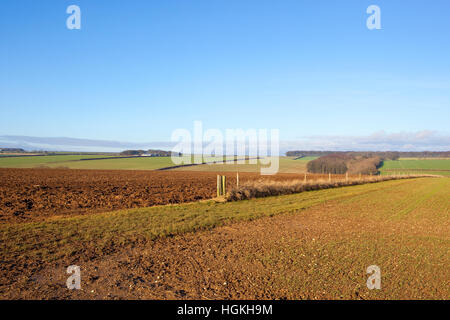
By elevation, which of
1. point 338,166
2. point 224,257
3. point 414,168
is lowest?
point 414,168

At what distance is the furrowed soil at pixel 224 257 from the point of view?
5.18m

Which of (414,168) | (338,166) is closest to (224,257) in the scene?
(338,166)

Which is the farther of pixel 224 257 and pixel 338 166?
pixel 338 166

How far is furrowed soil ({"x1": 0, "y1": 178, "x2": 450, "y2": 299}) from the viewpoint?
5.18m

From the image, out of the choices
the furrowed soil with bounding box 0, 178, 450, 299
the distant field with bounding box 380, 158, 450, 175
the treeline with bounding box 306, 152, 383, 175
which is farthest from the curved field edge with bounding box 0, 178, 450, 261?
the distant field with bounding box 380, 158, 450, 175

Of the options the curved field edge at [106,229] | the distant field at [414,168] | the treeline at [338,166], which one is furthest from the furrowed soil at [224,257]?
the distant field at [414,168]

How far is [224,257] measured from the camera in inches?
281

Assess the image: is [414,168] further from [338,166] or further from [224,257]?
[224,257]

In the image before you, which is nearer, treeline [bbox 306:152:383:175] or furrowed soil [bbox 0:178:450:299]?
furrowed soil [bbox 0:178:450:299]

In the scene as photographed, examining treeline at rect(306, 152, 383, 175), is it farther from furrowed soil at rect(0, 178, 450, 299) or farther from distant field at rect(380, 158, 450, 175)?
furrowed soil at rect(0, 178, 450, 299)

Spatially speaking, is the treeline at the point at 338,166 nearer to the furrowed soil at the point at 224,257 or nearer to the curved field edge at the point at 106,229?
the curved field edge at the point at 106,229

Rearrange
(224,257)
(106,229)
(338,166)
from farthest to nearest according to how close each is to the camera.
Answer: (338,166) → (106,229) → (224,257)
